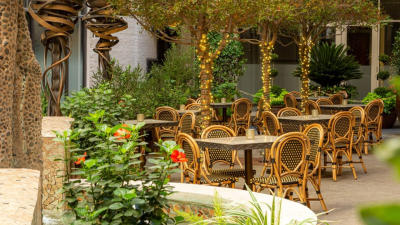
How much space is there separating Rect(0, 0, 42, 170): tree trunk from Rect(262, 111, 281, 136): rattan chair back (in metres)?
7.87

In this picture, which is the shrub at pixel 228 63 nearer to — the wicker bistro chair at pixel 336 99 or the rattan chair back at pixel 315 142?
the wicker bistro chair at pixel 336 99

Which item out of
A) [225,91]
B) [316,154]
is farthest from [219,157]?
[225,91]

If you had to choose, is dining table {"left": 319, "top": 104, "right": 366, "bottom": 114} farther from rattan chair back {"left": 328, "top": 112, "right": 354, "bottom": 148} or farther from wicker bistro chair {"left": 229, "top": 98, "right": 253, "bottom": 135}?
rattan chair back {"left": 328, "top": 112, "right": 354, "bottom": 148}

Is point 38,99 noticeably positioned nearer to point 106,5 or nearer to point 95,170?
point 95,170

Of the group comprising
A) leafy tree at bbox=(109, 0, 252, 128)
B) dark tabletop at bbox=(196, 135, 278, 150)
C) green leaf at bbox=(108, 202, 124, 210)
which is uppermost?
leafy tree at bbox=(109, 0, 252, 128)

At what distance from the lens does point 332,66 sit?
68.8 ft

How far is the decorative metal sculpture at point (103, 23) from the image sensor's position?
8445 millimetres

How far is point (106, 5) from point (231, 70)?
43.7ft

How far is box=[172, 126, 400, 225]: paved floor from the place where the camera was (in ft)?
25.1

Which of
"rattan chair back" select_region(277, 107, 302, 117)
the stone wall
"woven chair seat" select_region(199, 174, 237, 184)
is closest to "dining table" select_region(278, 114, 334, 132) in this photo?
"rattan chair back" select_region(277, 107, 302, 117)

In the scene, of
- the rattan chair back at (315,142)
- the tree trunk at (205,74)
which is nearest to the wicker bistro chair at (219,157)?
the rattan chair back at (315,142)

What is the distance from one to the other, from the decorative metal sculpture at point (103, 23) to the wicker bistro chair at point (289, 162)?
3013 mm

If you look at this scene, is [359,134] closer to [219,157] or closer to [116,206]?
[219,157]

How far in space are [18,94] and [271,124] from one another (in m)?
8.43
